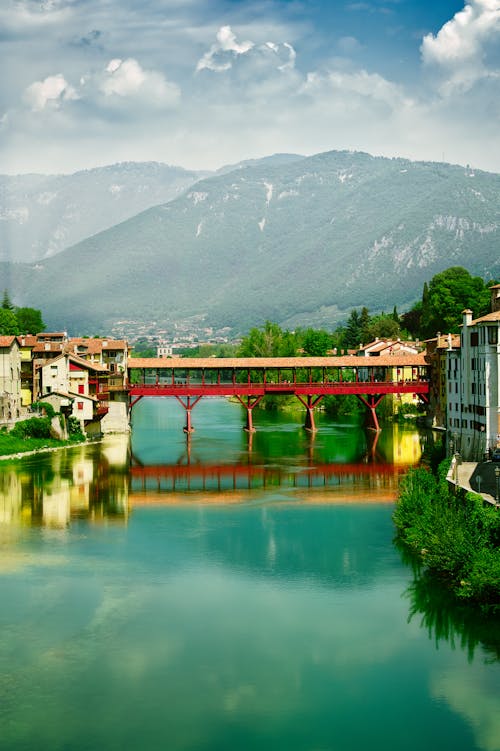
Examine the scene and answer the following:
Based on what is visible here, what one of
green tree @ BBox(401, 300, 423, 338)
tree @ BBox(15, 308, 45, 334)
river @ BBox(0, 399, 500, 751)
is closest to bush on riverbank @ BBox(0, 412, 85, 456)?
river @ BBox(0, 399, 500, 751)

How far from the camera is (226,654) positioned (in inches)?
923

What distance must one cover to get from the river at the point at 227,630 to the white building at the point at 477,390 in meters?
4.61

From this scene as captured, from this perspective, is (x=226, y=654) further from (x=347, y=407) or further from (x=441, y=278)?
(x=441, y=278)

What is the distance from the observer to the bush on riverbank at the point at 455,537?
26.1m

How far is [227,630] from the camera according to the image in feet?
82.1

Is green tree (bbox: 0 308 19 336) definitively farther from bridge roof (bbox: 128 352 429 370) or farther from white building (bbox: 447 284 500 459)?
white building (bbox: 447 284 500 459)

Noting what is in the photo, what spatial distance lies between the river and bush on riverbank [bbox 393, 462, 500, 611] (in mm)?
876

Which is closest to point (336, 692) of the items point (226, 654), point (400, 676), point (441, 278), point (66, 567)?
point (400, 676)

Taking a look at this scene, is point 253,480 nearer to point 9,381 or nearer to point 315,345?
point 9,381

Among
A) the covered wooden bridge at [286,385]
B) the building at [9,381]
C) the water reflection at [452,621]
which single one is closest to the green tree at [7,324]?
the covered wooden bridge at [286,385]

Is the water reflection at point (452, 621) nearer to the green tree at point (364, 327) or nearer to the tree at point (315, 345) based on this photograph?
the tree at point (315, 345)

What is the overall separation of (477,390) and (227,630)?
21.4 m

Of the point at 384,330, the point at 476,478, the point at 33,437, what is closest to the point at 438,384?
the point at 33,437

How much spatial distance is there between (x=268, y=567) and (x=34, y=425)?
3328cm
